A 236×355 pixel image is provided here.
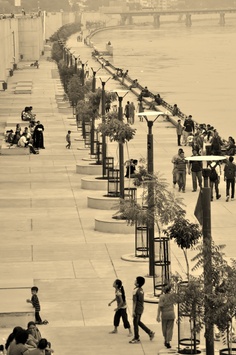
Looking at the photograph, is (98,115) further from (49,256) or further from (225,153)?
(49,256)

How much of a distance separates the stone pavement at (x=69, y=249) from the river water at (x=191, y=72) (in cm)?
2002

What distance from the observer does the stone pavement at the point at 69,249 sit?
54.3 feet

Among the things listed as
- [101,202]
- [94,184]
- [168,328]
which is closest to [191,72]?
[94,184]

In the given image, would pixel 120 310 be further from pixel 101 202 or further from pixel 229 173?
pixel 229 173

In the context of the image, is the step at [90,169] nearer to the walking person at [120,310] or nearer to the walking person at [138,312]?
the walking person at [120,310]

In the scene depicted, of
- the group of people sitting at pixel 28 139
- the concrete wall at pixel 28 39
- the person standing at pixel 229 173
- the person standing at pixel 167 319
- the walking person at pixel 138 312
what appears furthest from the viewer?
the concrete wall at pixel 28 39

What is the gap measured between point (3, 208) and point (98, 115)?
9.46 meters

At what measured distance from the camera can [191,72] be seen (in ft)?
365

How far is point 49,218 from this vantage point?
85.8 ft

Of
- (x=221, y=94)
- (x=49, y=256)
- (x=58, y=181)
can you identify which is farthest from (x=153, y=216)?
(x=221, y=94)

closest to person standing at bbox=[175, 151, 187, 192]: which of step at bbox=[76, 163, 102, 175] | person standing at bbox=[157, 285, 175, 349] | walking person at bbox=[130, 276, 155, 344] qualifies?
step at bbox=[76, 163, 102, 175]

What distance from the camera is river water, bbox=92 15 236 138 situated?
224 ft

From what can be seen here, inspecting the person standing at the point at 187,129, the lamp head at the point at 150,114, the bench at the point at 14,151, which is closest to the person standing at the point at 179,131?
the person standing at the point at 187,129

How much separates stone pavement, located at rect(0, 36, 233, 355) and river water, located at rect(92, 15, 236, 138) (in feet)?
65.7
